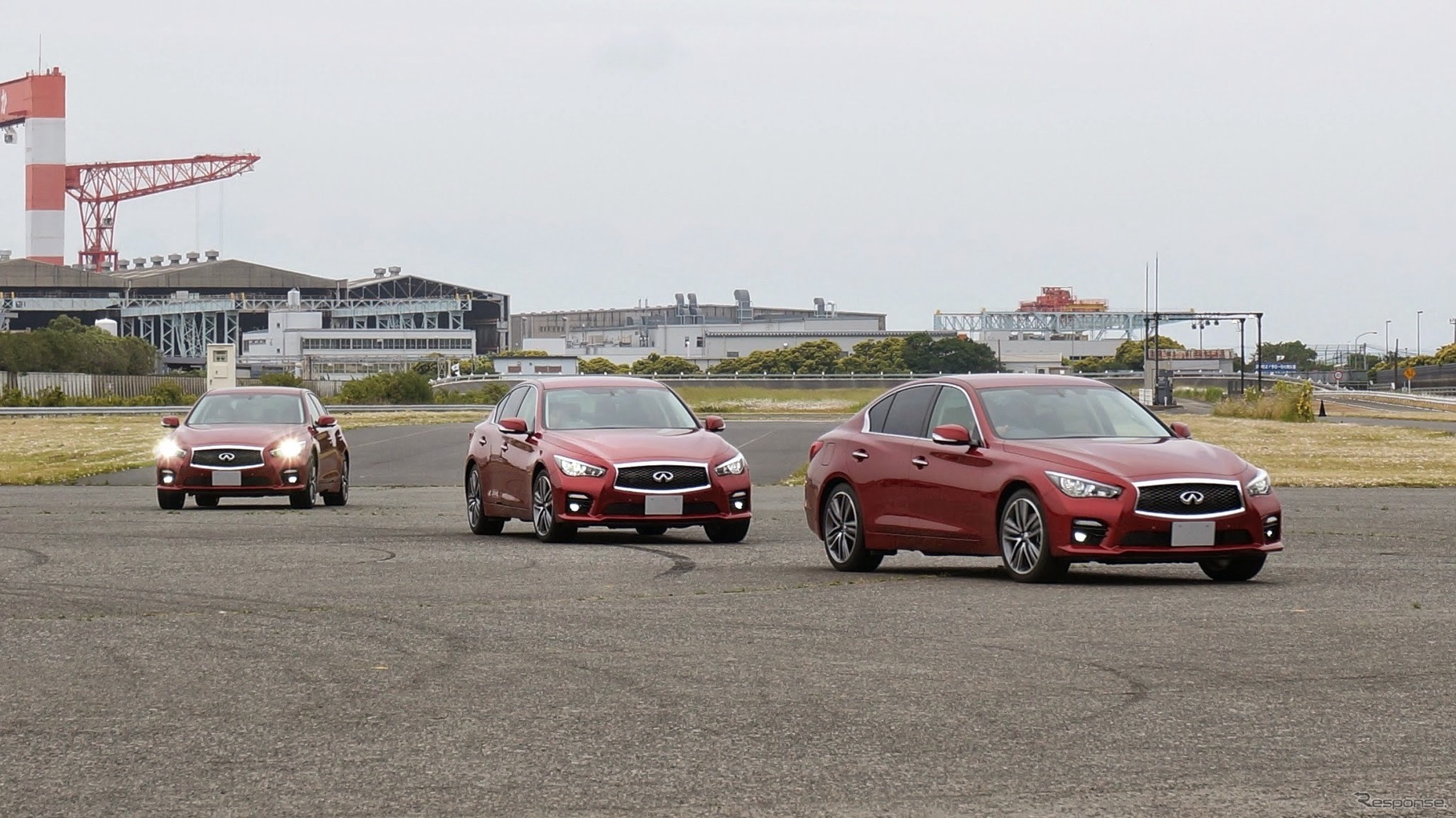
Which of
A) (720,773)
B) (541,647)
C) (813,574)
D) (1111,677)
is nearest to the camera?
(720,773)

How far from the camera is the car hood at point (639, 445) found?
1698 cm

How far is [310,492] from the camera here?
22984mm

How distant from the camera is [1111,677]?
329 inches

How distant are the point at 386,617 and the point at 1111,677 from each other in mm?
4308

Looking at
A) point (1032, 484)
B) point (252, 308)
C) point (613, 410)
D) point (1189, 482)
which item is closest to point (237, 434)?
point (613, 410)

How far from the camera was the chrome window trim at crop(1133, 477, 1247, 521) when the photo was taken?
12203 mm

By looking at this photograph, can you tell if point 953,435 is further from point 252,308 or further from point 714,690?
point 252,308

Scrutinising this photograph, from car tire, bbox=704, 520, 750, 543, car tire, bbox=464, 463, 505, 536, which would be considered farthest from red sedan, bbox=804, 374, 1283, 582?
car tire, bbox=464, 463, 505, 536

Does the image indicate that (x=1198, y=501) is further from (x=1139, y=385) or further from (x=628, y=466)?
(x=1139, y=385)

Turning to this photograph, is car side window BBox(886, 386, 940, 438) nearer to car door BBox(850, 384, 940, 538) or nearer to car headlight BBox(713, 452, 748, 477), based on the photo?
car door BBox(850, 384, 940, 538)

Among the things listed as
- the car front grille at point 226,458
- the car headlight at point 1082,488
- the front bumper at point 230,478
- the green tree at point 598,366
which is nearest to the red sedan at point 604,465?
the front bumper at point 230,478

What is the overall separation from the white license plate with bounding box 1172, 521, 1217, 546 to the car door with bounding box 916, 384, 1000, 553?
1.26 metres

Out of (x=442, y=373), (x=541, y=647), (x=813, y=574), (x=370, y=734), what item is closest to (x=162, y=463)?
(x=813, y=574)

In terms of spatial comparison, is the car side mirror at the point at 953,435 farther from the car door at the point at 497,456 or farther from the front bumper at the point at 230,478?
the front bumper at the point at 230,478
